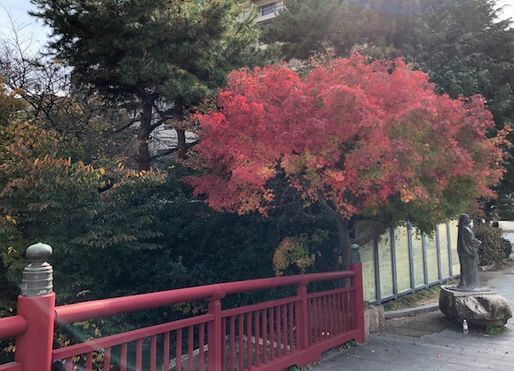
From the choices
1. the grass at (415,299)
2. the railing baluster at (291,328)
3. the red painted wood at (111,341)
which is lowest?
the grass at (415,299)

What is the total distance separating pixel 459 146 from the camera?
17.6 ft

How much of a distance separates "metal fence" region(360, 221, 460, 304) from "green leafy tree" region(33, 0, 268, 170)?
4564 millimetres

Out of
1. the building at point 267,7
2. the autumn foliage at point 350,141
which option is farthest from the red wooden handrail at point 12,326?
the building at point 267,7

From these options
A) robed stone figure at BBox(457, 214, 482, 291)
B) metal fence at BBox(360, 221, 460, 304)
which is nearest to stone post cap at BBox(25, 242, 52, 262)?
metal fence at BBox(360, 221, 460, 304)

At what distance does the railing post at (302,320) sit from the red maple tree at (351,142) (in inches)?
44.5

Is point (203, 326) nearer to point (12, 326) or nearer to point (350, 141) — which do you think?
point (12, 326)

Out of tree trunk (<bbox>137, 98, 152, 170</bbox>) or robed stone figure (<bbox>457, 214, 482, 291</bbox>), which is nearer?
robed stone figure (<bbox>457, 214, 482, 291</bbox>)

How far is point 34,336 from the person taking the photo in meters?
2.17

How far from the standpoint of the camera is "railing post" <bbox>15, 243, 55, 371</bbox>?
216 cm

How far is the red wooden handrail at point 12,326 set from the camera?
2.07 meters

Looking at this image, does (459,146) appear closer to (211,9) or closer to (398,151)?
(398,151)

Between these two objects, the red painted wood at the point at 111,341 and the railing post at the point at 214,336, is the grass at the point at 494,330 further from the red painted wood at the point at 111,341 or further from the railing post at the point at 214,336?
the red painted wood at the point at 111,341

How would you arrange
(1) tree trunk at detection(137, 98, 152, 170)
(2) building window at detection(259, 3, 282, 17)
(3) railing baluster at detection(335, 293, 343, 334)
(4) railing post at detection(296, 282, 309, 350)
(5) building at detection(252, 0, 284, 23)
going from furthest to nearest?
(2) building window at detection(259, 3, 282, 17)
(5) building at detection(252, 0, 284, 23)
(1) tree trunk at detection(137, 98, 152, 170)
(3) railing baluster at detection(335, 293, 343, 334)
(4) railing post at detection(296, 282, 309, 350)

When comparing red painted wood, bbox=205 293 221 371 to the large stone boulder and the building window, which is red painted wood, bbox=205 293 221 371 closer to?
the large stone boulder
